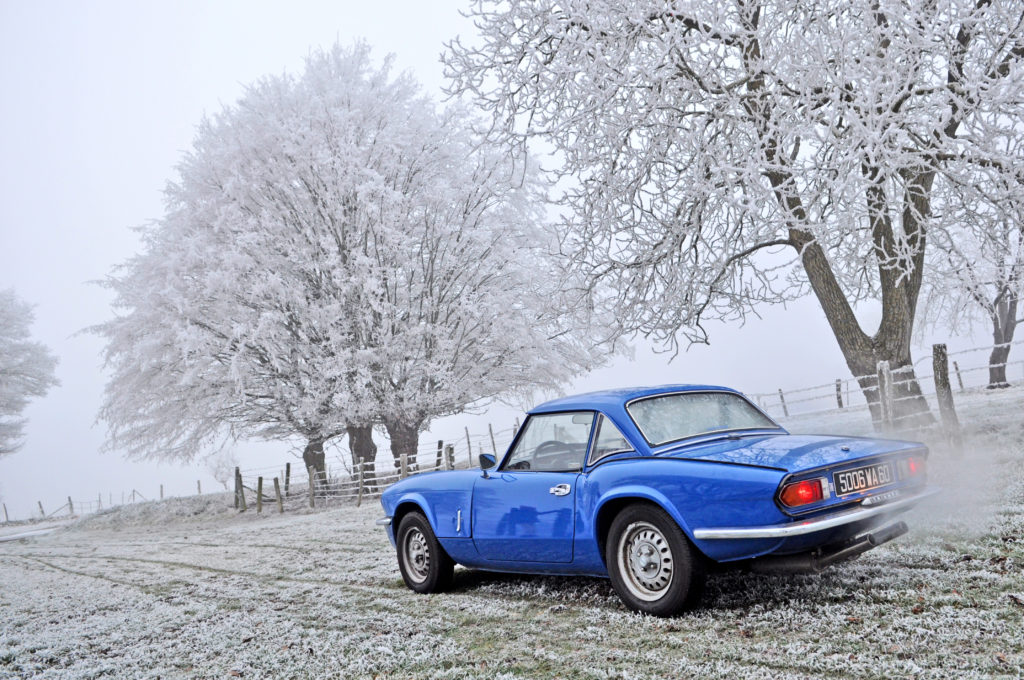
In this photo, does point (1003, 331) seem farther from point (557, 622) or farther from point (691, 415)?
point (557, 622)

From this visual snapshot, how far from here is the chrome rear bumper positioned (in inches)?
170

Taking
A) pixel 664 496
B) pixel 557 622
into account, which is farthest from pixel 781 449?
pixel 557 622

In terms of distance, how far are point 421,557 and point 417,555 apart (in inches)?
1.9

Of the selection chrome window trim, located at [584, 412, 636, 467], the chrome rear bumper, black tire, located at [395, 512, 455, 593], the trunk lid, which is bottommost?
black tire, located at [395, 512, 455, 593]

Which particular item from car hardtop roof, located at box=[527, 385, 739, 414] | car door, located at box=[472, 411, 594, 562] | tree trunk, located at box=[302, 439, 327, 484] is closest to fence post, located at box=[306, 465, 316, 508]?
tree trunk, located at box=[302, 439, 327, 484]

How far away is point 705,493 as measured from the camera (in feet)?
14.9

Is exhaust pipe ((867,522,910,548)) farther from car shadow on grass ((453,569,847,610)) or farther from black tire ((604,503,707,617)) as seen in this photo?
black tire ((604,503,707,617))

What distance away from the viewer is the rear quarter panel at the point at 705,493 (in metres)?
4.38

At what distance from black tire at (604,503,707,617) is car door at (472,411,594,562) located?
42 cm

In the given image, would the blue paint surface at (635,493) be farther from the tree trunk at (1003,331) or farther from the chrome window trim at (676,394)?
the tree trunk at (1003,331)

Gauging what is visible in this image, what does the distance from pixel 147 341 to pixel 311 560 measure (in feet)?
41.5

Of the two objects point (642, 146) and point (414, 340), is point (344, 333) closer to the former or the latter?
point (414, 340)

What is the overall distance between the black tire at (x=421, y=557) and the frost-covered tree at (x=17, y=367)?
41215mm

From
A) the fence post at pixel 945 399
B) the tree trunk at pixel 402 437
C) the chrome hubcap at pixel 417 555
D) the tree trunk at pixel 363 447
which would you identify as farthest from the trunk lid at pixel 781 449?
the tree trunk at pixel 363 447
